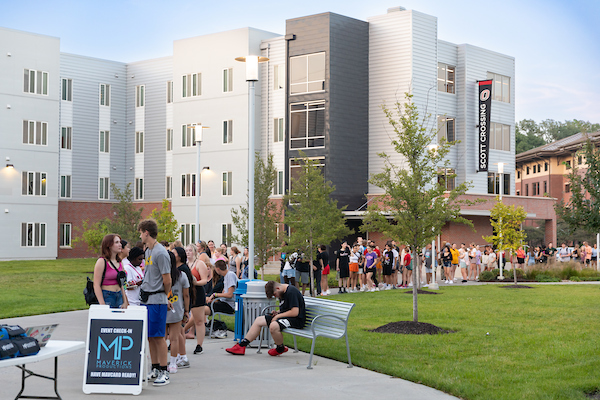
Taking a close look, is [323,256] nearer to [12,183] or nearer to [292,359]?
[292,359]

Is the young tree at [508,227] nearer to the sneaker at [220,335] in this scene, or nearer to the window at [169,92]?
the sneaker at [220,335]

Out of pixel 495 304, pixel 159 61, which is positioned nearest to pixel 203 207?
pixel 159 61

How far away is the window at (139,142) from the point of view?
172 feet

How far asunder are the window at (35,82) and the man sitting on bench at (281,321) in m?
39.6

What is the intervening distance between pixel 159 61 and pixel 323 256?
32.3m

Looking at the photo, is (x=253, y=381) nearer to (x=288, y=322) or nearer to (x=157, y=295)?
(x=157, y=295)

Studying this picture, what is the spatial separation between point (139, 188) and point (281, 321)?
143ft

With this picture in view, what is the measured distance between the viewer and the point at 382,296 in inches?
882

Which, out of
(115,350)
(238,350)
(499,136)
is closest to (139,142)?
(499,136)

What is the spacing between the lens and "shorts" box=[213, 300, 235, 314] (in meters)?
13.3

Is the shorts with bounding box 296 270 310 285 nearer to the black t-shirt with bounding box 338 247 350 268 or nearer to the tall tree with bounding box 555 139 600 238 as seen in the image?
the black t-shirt with bounding box 338 247 350 268

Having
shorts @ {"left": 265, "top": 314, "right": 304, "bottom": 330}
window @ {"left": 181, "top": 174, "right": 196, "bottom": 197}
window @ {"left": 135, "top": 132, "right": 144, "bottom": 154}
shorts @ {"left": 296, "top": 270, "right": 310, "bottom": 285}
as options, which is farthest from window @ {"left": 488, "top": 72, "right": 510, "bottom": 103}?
shorts @ {"left": 265, "top": 314, "right": 304, "bottom": 330}

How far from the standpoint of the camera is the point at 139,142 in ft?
172

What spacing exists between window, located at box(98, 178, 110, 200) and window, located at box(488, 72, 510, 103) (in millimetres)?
29629
